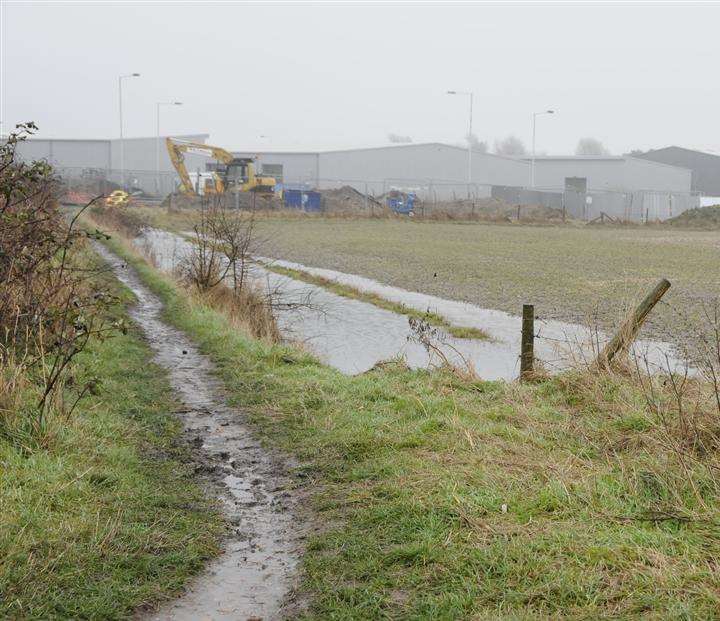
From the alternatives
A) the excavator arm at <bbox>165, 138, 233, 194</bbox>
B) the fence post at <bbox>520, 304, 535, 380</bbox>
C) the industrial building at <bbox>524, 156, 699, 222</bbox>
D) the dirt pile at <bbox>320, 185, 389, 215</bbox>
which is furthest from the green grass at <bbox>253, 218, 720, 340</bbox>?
the industrial building at <bbox>524, 156, 699, 222</bbox>

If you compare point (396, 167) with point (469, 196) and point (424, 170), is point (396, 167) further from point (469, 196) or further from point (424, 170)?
point (469, 196)

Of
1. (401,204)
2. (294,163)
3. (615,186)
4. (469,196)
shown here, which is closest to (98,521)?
(401,204)

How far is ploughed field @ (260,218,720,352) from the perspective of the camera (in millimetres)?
19400

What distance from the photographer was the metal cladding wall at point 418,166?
290ft

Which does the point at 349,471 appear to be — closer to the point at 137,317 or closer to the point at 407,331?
the point at 407,331

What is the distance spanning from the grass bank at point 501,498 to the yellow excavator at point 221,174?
2257 inches

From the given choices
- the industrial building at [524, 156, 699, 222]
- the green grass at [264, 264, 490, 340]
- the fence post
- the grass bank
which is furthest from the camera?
the industrial building at [524, 156, 699, 222]

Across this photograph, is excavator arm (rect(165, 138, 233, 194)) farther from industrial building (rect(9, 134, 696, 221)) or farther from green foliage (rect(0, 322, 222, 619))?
Answer: green foliage (rect(0, 322, 222, 619))

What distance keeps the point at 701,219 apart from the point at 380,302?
50478 mm

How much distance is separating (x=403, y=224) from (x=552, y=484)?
173 feet

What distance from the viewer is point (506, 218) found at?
213 ft

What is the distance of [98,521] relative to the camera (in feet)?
20.8

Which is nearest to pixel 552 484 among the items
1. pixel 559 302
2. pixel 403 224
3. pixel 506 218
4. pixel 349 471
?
pixel 349 471

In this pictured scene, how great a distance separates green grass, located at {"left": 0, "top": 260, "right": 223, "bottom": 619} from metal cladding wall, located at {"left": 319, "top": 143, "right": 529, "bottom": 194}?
80004mm
